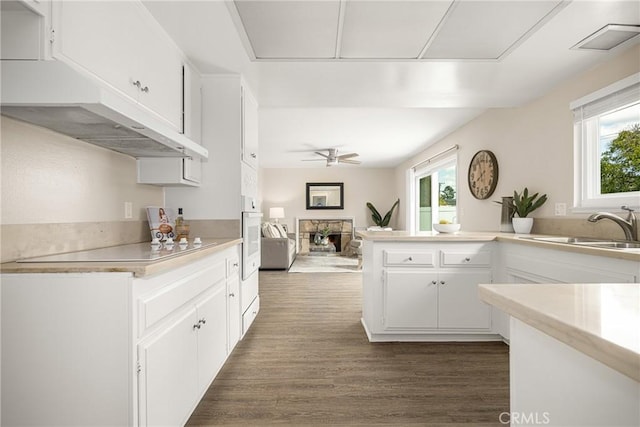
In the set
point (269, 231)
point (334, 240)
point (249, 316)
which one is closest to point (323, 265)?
point (269, 231)

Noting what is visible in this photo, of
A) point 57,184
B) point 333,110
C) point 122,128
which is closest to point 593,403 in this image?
point 122,128

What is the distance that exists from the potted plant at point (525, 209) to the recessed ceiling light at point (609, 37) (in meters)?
1.25

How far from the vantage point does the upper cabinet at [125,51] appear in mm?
1247

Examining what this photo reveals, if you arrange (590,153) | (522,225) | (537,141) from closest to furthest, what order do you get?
(590,153) < (522,225) < (537,141)

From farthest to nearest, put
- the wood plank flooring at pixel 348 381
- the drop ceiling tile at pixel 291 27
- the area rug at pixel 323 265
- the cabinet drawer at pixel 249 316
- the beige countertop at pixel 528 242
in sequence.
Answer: the area rug at pixel 323 265 < the cabinet drawer at pixel 249 316 < the drop ceiling tile at pixel 291 27 < the wood plank flooring at pixel 348 381 < the beige countertop at pixel 528 242

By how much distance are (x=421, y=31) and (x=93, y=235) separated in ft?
7.47

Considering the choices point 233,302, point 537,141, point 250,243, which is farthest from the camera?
point 537,141

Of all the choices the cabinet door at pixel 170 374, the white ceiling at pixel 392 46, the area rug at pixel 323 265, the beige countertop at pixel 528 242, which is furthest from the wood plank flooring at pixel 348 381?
the area rug at pixel 323 265

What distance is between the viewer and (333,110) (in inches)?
159

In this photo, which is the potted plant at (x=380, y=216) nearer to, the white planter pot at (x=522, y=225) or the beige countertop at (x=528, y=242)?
the white planter pot at (x=522, y=225)

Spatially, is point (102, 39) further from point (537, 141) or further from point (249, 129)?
point (537, 141)

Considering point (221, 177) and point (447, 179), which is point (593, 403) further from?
point (447, 179)

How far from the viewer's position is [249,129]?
2932mm

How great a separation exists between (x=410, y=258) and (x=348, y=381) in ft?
3.41
